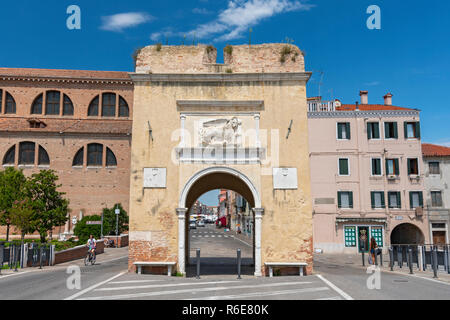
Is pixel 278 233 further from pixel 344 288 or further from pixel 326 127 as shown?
pixel 326 127

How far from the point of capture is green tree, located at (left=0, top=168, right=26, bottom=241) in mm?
26500

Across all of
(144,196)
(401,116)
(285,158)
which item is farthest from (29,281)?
(401,116)

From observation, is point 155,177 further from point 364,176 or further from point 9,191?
point 364,176

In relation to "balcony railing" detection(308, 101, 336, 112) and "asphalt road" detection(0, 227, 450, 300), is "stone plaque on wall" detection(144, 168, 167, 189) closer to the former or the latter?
"asphalt road" detection(0, 227, 450, 300)

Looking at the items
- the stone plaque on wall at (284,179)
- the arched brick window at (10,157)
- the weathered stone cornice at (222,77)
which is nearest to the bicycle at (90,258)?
the weathered stone cornice at (222,77)

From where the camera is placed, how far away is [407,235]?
33.8m

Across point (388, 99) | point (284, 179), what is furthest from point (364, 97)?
point (284, 179)

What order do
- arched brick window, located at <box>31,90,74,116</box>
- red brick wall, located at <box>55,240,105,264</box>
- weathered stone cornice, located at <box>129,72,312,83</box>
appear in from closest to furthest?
1. weathered stone cornice, located at <box>129,72,312,83</box>
2. red brick wall, located at <box>55,240,105,264</box>
3. arched brick window, located at <box>31,90,74,116</box>

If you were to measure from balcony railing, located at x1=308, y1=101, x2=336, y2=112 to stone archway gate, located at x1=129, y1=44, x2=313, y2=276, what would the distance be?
19.3 meters

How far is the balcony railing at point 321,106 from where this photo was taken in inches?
1346

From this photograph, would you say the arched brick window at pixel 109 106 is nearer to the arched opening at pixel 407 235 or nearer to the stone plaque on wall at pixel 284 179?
the arched opening at pixel 407 235

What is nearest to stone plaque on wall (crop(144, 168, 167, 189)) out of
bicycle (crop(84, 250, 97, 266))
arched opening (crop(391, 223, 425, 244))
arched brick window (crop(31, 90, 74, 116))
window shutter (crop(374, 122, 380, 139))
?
bicycle (crop(84, 250, 97, 266))

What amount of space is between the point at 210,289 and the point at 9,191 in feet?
71.1

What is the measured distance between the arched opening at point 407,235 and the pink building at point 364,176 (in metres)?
0.14
